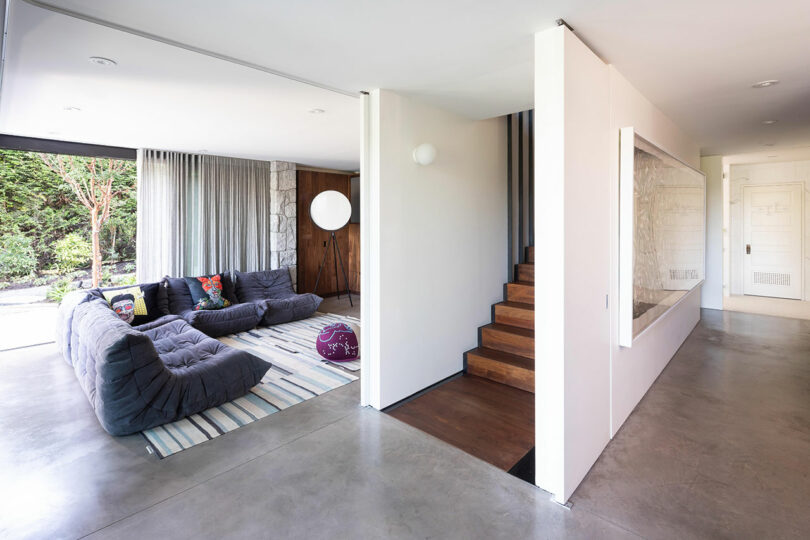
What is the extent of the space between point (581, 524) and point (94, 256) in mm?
7774

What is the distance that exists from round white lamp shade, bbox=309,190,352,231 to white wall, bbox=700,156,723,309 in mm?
5570

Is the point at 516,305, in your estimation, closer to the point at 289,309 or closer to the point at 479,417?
the point at 479,417

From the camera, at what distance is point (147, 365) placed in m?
2.52

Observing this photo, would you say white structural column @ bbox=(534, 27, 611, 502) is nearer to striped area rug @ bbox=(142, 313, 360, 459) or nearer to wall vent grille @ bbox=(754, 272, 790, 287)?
striped area rug @ bbox=(142, 313, 360, 459)

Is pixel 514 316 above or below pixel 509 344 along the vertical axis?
above

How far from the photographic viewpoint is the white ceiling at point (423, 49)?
1.71m

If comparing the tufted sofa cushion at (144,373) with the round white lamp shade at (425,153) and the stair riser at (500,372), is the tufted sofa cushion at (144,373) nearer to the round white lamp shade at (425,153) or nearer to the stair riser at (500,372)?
the stair riser at (500,372)

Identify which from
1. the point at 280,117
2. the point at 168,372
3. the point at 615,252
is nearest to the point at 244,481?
the point at 168,372

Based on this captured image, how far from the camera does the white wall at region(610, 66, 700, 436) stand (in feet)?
7.93

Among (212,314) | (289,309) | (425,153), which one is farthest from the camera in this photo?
(289,309)

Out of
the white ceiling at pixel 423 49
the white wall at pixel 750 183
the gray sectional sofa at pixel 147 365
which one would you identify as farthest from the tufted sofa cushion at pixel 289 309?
the white wall at pixel 750 183

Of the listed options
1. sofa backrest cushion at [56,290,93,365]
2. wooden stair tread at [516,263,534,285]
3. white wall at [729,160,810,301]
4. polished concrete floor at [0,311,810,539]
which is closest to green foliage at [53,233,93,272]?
sofa backrest cushion at [56,290,93,365]

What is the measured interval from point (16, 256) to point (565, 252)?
26.0ft

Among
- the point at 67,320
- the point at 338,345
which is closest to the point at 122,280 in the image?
the point at 67,320
